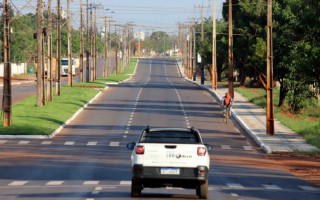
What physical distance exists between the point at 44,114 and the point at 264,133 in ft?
51.4

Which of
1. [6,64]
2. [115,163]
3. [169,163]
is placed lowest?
[115,163]

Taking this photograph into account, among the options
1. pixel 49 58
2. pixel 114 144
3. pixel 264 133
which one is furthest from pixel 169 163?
pixel 49 58

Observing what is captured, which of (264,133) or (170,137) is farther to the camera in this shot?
(264,133)

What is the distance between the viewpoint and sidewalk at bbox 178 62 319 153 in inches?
1289

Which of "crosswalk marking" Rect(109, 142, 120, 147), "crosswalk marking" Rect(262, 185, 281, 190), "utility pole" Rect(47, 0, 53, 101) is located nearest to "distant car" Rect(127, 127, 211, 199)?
"crosswalk marking" Rect(262, 185, 281, 190)

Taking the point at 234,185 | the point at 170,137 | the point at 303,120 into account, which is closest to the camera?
the point at 170,137

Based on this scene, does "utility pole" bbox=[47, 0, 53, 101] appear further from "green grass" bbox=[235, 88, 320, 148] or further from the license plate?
the license plate

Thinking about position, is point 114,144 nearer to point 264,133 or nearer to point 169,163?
point 264,133

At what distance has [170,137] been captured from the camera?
53.8ft

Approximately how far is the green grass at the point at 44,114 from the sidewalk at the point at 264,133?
11483 mm

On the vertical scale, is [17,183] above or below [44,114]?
below

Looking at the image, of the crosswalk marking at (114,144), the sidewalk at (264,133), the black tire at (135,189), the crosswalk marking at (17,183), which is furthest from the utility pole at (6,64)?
the black tire at (135,189)

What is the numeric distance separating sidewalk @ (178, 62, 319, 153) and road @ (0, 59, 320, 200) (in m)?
0.70

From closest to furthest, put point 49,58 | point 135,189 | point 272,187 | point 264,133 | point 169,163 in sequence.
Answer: point 169,163
point 135,189
point 272,187
point 264,133
point 49,58
